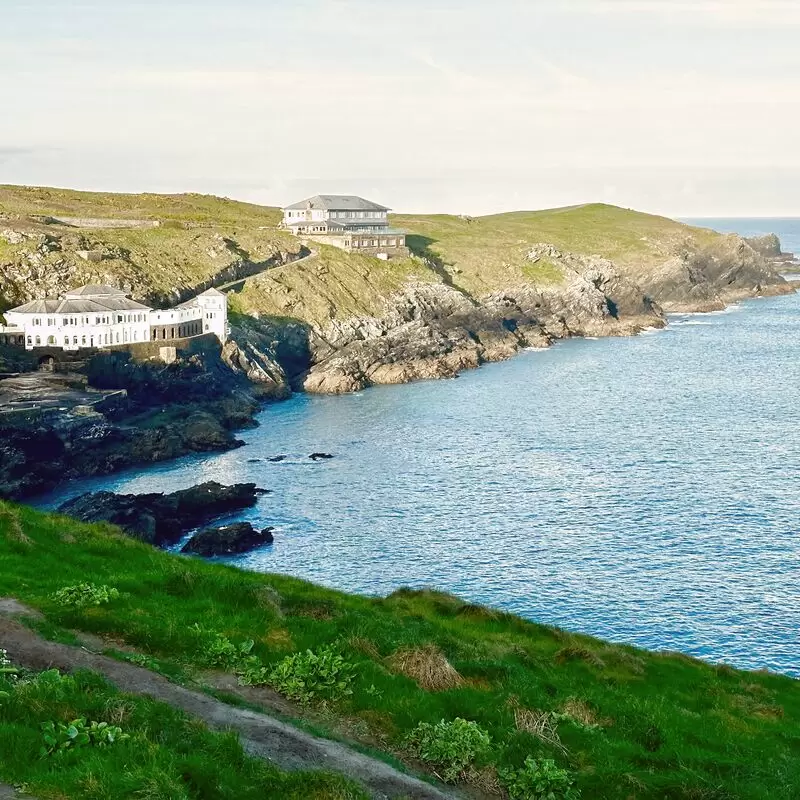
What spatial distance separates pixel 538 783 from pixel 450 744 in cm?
201

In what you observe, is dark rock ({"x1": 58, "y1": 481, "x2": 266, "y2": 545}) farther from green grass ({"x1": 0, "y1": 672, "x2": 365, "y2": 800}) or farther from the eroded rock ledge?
green grass ({"x1": 0, "y1": 672, "x2": 365, "y2": 800})

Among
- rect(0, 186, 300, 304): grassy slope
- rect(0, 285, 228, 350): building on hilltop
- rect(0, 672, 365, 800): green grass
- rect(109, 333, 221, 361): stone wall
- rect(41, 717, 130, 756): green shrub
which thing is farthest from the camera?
rect(0, 186, 300, 304): grassy slope

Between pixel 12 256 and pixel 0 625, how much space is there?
125 m

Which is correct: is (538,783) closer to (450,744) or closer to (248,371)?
(450,744)

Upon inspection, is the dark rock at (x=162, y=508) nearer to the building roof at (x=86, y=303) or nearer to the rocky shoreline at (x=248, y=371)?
the rocky shoreline at (x=248, y=371)

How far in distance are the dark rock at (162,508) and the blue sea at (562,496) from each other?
2716mm

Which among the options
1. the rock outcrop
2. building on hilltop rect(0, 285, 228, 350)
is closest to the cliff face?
the rock outcrop

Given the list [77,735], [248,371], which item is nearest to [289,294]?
[248,371]

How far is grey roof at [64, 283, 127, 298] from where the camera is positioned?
12646 centimetres

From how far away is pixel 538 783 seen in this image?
1945 centimetres

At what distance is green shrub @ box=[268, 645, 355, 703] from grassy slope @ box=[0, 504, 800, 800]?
0.44m

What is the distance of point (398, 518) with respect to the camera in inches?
3159

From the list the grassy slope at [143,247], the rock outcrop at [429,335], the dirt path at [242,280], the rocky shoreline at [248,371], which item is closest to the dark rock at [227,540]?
the rocky shoreline at [248,371]

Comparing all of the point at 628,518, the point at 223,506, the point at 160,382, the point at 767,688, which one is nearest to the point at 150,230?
the point at 160,382
